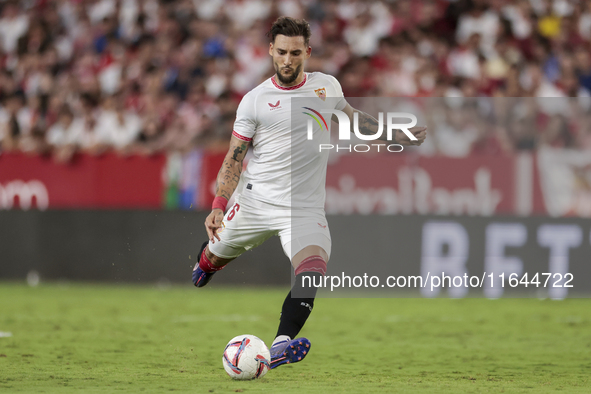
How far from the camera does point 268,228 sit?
6.40 m

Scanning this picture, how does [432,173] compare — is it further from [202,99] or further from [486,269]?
[202,99]

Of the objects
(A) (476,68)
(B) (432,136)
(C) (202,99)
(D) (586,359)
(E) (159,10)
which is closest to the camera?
(D) (586,359)

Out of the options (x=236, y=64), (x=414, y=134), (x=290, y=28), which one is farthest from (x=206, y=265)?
(x=236, y=64)

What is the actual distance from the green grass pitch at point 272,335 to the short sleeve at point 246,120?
174cm

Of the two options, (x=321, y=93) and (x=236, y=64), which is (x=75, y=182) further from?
(x=321, y=93)

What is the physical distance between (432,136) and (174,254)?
4305 mm

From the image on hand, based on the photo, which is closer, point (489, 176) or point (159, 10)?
point (489, 176)

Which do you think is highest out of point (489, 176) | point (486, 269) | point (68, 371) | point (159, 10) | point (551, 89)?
point (159, 10)

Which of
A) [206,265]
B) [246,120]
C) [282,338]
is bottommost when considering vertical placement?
[282,338]

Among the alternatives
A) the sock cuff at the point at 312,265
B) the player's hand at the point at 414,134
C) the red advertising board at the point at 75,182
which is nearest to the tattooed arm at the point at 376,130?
the player's hand at the point at 414,134

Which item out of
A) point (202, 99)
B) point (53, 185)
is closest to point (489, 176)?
point (202, 99)

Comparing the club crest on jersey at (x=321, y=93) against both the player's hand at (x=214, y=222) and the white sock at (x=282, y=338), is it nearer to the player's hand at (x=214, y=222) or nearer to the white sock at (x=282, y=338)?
the player's hand at (x=214, y=222)

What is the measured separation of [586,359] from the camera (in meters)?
6.94

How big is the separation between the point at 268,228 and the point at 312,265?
0.61 meters
